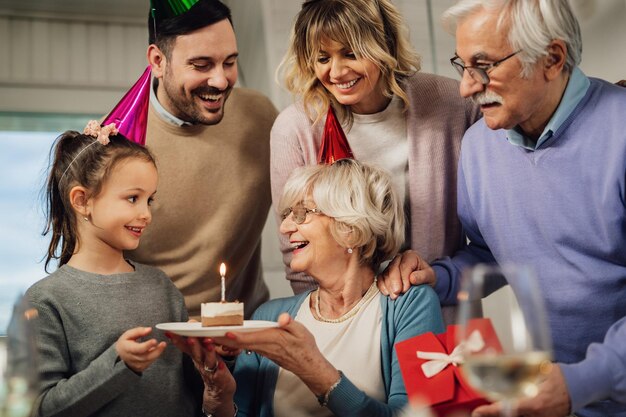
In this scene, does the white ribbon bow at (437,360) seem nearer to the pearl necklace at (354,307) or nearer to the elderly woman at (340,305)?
the elderly woman at (340,305)

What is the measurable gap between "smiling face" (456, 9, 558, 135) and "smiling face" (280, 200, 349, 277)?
17.6 inches

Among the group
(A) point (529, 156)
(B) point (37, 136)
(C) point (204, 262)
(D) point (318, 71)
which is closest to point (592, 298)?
(A) point (529, 156)

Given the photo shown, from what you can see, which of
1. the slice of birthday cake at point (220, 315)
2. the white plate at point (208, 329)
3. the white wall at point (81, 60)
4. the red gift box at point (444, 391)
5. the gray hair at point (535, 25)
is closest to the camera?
the red gift box at point (444, 391)

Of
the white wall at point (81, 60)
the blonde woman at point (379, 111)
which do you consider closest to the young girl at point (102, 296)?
the blonde woman at point (379, 111)

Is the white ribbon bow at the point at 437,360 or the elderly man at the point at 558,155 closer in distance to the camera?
the white ribbon bow at the point at 437,360

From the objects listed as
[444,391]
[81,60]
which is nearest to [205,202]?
[444,391]

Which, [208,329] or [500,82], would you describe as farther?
[500,82]

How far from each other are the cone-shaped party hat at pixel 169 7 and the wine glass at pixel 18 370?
1.38m

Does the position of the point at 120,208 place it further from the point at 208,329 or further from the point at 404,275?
the point at 404,275

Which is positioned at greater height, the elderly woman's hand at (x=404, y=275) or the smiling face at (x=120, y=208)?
the smiling face at (x=120, y=208)

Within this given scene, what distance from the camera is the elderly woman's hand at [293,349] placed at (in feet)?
4.89

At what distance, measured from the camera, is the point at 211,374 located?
1.65m

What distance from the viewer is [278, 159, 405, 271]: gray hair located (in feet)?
5.90

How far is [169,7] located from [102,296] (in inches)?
35.4
